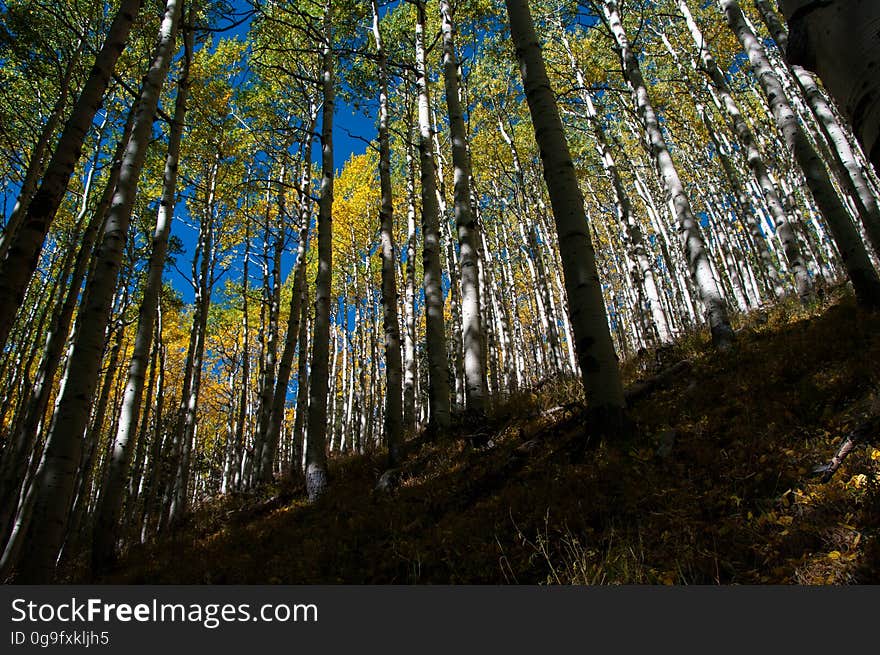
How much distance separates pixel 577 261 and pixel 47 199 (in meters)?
4.17

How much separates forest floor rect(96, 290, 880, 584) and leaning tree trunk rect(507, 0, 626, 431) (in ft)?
1.52

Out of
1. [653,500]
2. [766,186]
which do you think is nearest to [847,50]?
[653,500]

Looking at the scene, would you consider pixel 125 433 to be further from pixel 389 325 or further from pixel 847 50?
pixel 847 50

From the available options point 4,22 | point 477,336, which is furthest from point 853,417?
point 4,22

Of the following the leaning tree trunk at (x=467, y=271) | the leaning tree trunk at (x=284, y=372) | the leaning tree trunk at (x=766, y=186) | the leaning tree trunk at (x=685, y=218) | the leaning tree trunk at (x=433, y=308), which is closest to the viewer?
the leaning tree trunk at (x=685, y=218)

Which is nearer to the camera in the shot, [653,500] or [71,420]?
[653,500]

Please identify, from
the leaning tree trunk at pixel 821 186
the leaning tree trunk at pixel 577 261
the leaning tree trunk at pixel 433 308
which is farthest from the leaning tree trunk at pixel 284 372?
the leaning tree trunk at pixel 821 186

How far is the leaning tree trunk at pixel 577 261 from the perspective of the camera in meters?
4.13

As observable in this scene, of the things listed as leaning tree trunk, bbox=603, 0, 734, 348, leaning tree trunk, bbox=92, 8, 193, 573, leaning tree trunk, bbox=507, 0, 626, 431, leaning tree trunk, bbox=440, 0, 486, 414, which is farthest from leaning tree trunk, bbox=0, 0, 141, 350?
leaning tree trunk, bbox=603, 0, 734, 348

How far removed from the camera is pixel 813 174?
6070 mm

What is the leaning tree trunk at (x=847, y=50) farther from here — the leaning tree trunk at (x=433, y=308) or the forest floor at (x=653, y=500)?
the leaning tree trunk at (x=433, y=308)

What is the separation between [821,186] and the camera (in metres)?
5.91

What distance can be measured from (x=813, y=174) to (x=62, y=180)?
27.4ft

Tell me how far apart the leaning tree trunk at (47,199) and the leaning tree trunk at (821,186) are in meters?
7.81
